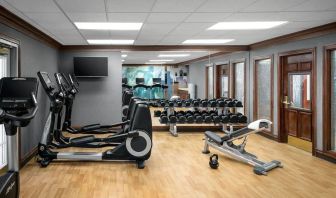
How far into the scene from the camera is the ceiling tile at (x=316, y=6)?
3445mm

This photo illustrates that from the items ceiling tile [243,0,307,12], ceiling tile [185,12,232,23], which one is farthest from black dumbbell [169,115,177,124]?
ceiling tile [243,0,307,12]

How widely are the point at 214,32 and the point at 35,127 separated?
10.5 ft

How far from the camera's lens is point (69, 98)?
5.82 m

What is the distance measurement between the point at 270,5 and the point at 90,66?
4.64 m

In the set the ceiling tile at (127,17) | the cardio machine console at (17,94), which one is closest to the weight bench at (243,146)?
the ceiling tile at (127,17)

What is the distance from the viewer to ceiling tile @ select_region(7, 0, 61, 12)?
331cm

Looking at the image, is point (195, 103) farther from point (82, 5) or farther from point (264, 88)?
point (82, 5)

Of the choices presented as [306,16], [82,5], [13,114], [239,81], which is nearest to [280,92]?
[306,16]

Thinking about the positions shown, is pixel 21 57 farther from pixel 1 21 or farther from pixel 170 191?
pixel 170 191

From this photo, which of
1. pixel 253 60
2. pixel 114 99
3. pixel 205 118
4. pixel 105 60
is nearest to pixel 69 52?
pixel 105 60

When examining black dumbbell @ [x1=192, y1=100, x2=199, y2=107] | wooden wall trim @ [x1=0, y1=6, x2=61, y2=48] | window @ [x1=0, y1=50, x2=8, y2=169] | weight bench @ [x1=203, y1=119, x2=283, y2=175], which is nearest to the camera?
wooden wall trim @ [x1=0, y1=6, x2=61, y2=48]

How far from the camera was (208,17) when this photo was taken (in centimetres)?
420

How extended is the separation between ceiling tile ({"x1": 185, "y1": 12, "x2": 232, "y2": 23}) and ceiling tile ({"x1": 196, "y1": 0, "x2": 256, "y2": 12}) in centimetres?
21

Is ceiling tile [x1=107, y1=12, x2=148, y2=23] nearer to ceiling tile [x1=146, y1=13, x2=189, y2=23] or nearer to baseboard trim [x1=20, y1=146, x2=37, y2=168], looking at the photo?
ceiling tile [x1=146, y1=13, x2=189, y2=23]
